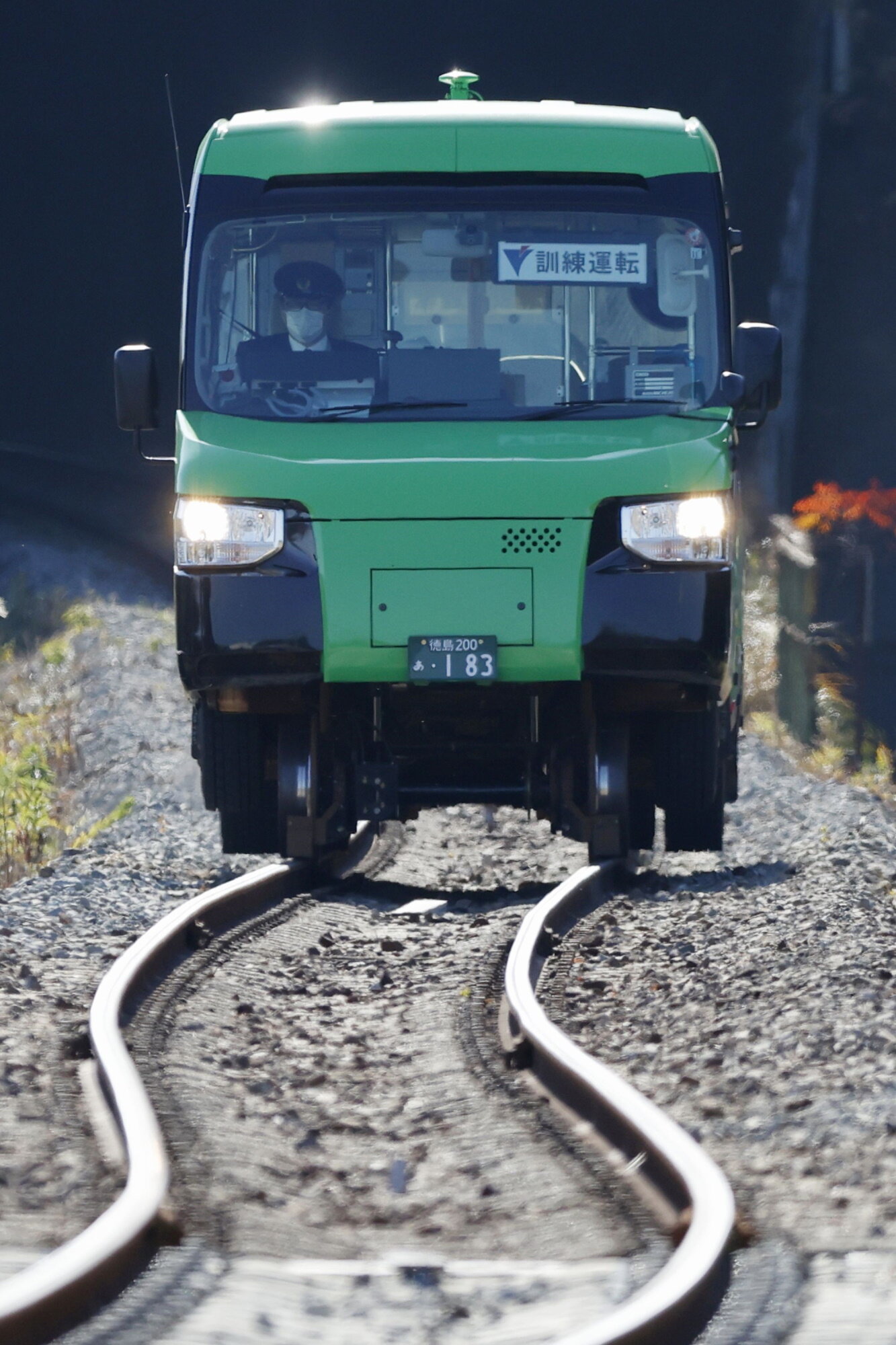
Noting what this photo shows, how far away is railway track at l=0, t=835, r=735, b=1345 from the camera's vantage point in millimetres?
3164

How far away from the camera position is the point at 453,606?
312 inches

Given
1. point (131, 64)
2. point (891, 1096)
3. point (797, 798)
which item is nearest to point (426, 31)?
point (131, 64)

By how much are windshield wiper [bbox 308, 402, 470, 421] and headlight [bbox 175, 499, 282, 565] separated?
0.61 metres

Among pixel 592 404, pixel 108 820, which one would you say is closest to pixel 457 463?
pixel 592 404

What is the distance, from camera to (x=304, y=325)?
850cm

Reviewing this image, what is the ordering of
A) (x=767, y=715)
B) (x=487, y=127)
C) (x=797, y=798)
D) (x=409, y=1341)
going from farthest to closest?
(x=767, y=715)
(x=797, y=798)
(x=487, y=127)
(x=409, y=1341)

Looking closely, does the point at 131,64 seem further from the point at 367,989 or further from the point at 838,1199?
the point at 838,1199

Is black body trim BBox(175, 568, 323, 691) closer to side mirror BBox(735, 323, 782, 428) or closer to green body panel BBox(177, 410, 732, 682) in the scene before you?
green body panel BBox(177, 410, 732, 682)

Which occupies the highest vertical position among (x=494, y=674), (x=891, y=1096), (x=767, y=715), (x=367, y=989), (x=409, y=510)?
(x=409, y=510)

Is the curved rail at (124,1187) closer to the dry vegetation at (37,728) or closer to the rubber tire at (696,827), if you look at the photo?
the rubber tire at (696,827)

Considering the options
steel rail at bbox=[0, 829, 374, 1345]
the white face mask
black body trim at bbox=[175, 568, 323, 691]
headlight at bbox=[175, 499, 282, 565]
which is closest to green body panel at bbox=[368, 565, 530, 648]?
black body trim at bbox=[175, 568, 323, 691]

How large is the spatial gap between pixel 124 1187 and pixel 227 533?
4223 millimetres

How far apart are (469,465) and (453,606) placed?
0.61 meters

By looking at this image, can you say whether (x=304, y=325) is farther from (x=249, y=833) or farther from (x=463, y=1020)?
(x=463, y=1020)
